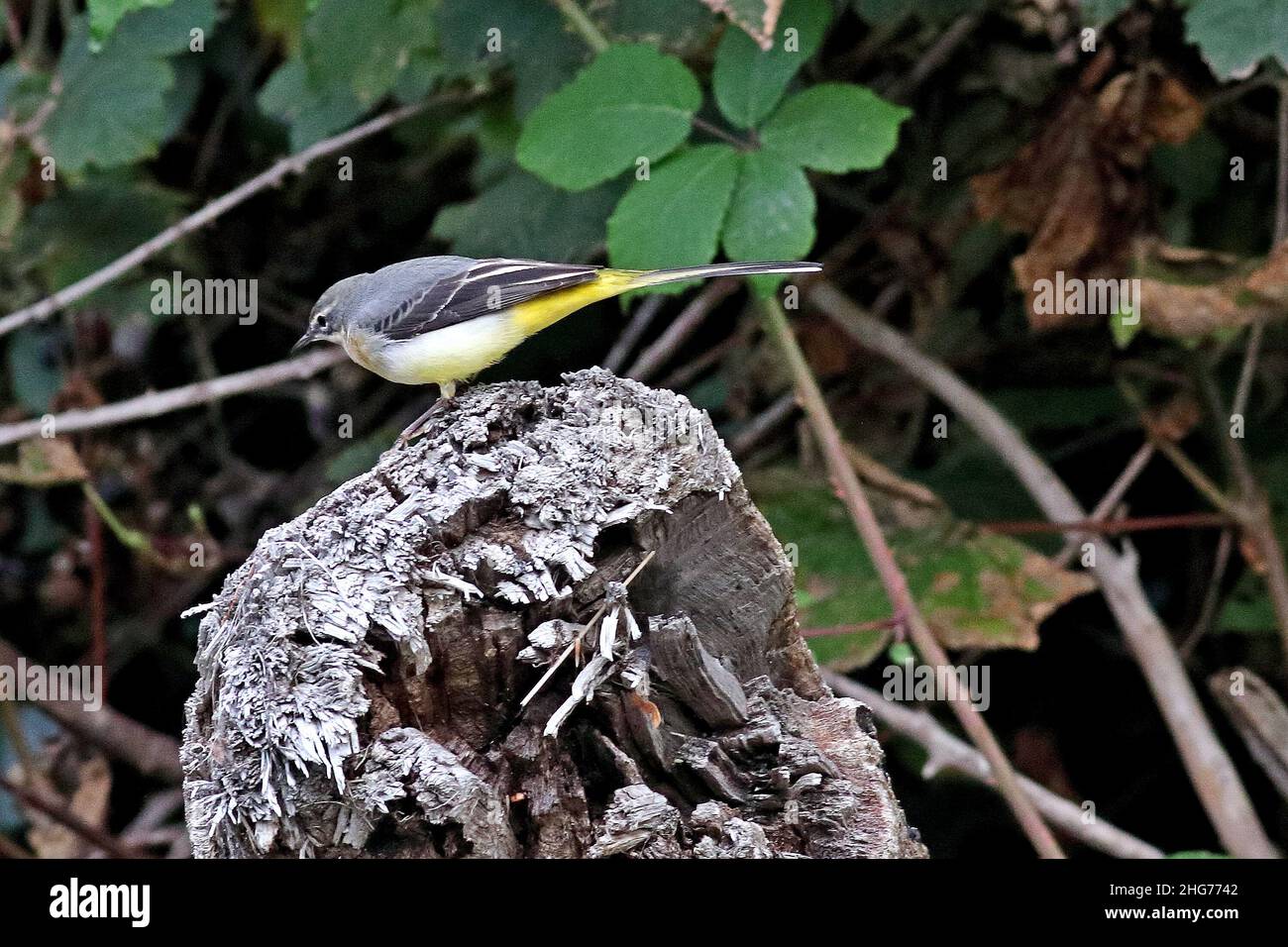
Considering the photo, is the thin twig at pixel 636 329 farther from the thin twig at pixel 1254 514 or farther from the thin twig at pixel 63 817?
the thin twig at pixel 63 817

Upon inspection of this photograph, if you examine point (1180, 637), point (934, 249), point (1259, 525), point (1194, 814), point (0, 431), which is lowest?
point (1194, 814)

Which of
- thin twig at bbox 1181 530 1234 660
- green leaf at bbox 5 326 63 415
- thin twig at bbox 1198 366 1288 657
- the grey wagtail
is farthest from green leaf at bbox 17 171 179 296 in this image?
thin twig at bbox 1181 530 1234 660

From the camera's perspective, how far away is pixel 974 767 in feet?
17.5

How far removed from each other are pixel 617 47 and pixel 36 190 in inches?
135

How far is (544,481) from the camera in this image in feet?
10.0

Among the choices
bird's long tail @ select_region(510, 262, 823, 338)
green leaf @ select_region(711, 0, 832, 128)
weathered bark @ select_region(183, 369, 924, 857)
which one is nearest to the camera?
weathered bark @ select_region(183, 369, 924, 857)

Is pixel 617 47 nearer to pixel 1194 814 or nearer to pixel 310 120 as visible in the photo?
pixel 310 120

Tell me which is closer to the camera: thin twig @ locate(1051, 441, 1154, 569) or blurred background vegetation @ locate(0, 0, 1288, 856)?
blurred background vegetation @ locate(0, 0, 1288, 856)

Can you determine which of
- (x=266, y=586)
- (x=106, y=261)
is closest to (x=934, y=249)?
(x=106, y=261)

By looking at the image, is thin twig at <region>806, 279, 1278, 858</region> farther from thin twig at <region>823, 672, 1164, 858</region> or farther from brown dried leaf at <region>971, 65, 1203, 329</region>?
brown dried leaf at <region>971, 65, 1203, 329</region>

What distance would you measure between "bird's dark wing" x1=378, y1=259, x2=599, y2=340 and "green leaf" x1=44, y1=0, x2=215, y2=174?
6.28 feet

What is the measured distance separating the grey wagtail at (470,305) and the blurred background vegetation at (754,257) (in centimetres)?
17

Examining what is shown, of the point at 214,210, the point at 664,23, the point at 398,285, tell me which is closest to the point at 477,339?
the point at 398,285

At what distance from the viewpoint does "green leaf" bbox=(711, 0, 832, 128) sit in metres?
4.93
